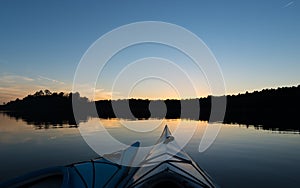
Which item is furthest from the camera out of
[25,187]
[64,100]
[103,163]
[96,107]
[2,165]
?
[64,100]

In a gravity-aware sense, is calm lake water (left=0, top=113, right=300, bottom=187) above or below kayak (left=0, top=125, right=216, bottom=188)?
below

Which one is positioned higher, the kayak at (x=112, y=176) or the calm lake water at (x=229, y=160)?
the kayak at (x=112, y=176)

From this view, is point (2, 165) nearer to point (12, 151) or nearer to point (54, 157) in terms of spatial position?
point (54, 157)

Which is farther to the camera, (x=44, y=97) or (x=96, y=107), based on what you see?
(x=44, y=97)

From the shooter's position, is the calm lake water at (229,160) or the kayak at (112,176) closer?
the kayak at (112,176)

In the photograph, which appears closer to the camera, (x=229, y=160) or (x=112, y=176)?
(x=112, y=176)

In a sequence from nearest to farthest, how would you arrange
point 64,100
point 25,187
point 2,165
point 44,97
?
1. point 25,187
2. point 2,165
3. point 64,100
4. point 44,97

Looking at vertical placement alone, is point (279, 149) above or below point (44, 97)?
below

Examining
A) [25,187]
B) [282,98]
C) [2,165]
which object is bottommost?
[2,165]

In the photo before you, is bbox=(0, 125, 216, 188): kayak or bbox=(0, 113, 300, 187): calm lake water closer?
bbox=(0, 125, 216, 188): kayak

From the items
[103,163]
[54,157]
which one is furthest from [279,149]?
[54,157]

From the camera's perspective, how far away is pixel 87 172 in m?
7.06

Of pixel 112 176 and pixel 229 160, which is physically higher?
pixel 112 176

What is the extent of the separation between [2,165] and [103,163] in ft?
19.0
